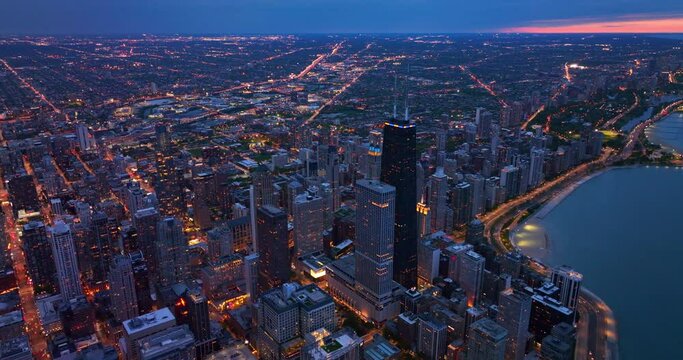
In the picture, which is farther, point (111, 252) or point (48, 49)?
point (48, 49)

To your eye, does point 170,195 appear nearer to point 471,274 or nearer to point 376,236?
point 376,236

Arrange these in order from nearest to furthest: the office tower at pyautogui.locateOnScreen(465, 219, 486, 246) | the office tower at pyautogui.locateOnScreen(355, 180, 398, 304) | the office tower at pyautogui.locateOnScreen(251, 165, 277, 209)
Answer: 1. the office tower at pyautogui.locateOnScreen(355, 180, 398, 304)
2. the office tower at pyautogui.locateOnScreen(465, 219, 486, 246)
3. the office tower at pyautogui.locateOnScreen(251, 165, 277, 209)

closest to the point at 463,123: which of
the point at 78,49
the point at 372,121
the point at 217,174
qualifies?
the point at 372,121

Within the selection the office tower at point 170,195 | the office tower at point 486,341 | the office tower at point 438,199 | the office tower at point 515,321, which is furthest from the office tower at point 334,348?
the office tower at point 170,195

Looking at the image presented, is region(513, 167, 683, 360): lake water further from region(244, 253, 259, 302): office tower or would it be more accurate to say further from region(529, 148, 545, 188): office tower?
region(244, 253, 259, 302): office tower

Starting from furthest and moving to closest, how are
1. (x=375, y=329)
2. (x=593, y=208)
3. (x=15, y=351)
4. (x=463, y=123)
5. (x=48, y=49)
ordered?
(x=48, y=49) < (x=463, y=123) < (x=593, y=208) < (x=375, y=329) < (x=15, y=351)

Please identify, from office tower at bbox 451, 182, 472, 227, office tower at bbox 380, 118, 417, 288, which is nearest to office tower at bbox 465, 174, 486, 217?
office tower at bbox 451, 182, 472, 227

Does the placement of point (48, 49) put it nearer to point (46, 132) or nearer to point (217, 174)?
point (46, 132)
